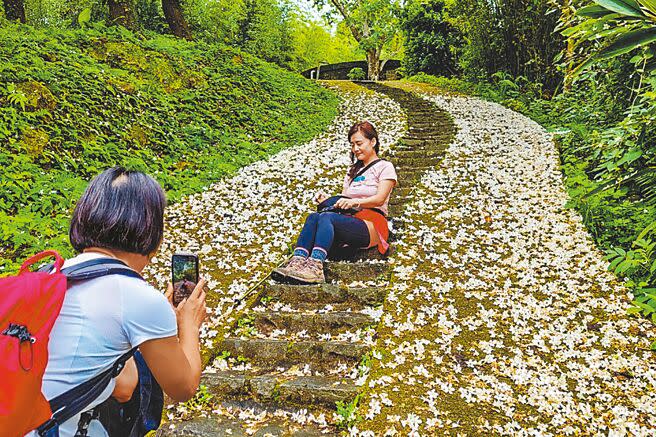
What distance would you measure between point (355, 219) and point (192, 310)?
2.57 meters

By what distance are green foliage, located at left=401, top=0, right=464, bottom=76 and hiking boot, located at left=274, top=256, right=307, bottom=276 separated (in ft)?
49.6

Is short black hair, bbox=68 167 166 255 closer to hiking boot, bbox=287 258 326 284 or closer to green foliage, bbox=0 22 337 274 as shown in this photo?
hiking boot, bbox=287 258 326 284

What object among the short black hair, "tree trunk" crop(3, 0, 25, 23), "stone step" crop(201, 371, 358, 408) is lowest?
"stone step" crop(201, 371, 358, 408)

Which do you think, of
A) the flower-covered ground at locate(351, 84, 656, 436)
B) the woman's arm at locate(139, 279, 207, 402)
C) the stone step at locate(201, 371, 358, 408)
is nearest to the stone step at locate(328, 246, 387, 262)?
the flower-covered ground at locate(351, 84, 656, 436)

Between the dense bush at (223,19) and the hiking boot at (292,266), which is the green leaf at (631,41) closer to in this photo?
the hiking boot at (292,266)

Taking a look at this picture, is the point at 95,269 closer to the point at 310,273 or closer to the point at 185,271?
the point at 185,271

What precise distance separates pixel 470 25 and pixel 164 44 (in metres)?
9.18

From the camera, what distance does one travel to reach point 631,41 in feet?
8.78

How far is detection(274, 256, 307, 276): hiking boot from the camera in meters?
3.69

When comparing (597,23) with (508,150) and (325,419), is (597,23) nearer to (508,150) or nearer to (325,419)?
(325,419)

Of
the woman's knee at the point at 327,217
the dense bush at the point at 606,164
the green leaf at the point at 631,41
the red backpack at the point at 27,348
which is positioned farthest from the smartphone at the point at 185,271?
the dense bush at the point at 606,164

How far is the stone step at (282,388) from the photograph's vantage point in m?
2.71

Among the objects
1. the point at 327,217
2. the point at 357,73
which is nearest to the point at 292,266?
the point at 327,217

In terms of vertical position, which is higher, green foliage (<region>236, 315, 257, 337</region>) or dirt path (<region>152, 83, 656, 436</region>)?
dirt path (<region>152, 83, 656, 436</region>)
